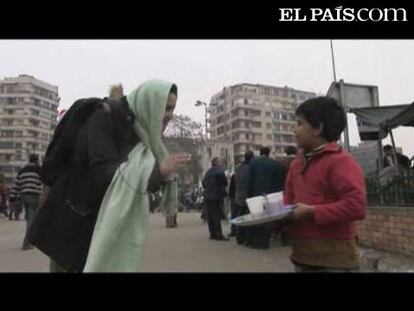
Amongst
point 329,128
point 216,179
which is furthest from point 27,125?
point 329,128

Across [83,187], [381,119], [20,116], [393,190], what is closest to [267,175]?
[381,119]

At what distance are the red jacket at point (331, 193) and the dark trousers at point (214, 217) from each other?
344 inches

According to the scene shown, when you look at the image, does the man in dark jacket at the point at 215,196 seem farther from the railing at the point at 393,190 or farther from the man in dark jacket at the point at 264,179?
the railing at the point at 393,190

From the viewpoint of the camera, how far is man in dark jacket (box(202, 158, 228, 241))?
11.6 metres

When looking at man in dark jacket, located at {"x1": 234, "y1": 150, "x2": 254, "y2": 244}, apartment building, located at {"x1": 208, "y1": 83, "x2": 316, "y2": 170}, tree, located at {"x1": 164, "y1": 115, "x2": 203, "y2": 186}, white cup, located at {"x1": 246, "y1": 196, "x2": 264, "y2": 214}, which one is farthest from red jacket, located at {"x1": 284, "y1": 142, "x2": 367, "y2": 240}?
apartment building, located at {"x1": 208, "y1": 83, "x2": 316, "y2": 170}

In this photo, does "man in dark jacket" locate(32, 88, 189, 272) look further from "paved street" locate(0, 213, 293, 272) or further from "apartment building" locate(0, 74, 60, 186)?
"apartment building" locate(0, 74, 60, 186)

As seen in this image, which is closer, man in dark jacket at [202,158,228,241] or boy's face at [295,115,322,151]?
boy's face at [295,115,322,151]

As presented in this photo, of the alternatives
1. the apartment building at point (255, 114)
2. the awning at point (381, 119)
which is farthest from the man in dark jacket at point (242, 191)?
the apartment building at point (255, 114)

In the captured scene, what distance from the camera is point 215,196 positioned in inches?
466

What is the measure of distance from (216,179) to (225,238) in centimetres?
125

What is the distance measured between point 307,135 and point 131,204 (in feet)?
3.30

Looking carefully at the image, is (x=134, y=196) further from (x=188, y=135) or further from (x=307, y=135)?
(x=188, y=135)
